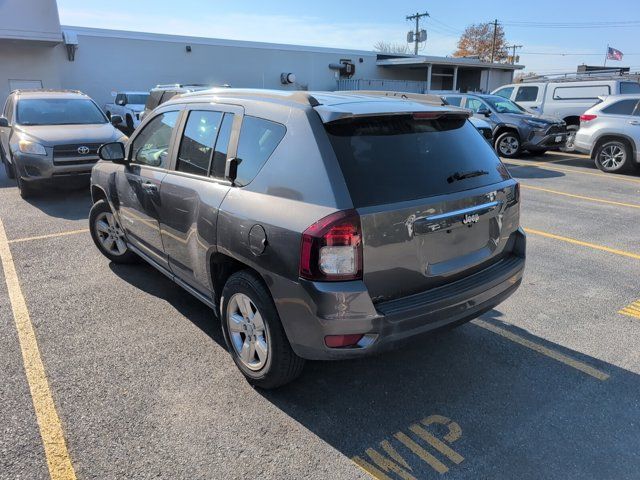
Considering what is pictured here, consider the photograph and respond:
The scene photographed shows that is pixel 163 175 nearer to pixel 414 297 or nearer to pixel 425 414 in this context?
pixel 414 297

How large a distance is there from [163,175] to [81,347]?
1.46m

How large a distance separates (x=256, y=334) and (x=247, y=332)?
0.10 meters

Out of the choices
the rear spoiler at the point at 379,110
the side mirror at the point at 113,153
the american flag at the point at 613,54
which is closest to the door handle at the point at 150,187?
the side mirror at the point at 113,153

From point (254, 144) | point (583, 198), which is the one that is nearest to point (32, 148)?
point (254, 144)

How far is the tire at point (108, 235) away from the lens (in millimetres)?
5148

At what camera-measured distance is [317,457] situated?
2.59 m

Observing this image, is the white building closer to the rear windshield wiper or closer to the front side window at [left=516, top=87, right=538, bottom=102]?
the front side window at [left=516, top=87, right=538, bottom=102]

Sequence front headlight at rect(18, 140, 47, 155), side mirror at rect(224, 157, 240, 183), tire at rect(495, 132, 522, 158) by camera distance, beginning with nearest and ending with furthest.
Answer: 1. side mirror at rect(224, 157, 240, 183)
2. front headlight at rect(18, 140, 47, 155)
3. tire at rect(495, 132, 522, 158)

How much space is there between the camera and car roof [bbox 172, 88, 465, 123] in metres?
2.79

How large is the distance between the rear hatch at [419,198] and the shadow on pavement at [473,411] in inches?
18.9

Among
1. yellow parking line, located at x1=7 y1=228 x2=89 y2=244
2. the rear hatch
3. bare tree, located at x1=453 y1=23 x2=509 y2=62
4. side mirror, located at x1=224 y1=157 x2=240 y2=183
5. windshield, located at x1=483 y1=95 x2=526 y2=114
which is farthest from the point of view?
bare tree, located at x1=453 y1=23 x2=509 y2=62

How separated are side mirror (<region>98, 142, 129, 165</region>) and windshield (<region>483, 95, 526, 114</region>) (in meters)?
12.0

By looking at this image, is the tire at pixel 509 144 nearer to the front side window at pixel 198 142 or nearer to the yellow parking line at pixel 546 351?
the yellow parking line at pixel 546 351

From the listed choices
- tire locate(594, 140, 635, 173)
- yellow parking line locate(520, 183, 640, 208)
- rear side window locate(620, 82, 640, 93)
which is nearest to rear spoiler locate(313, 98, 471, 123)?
yellow parking line locate(520, 183, 640, 208)
